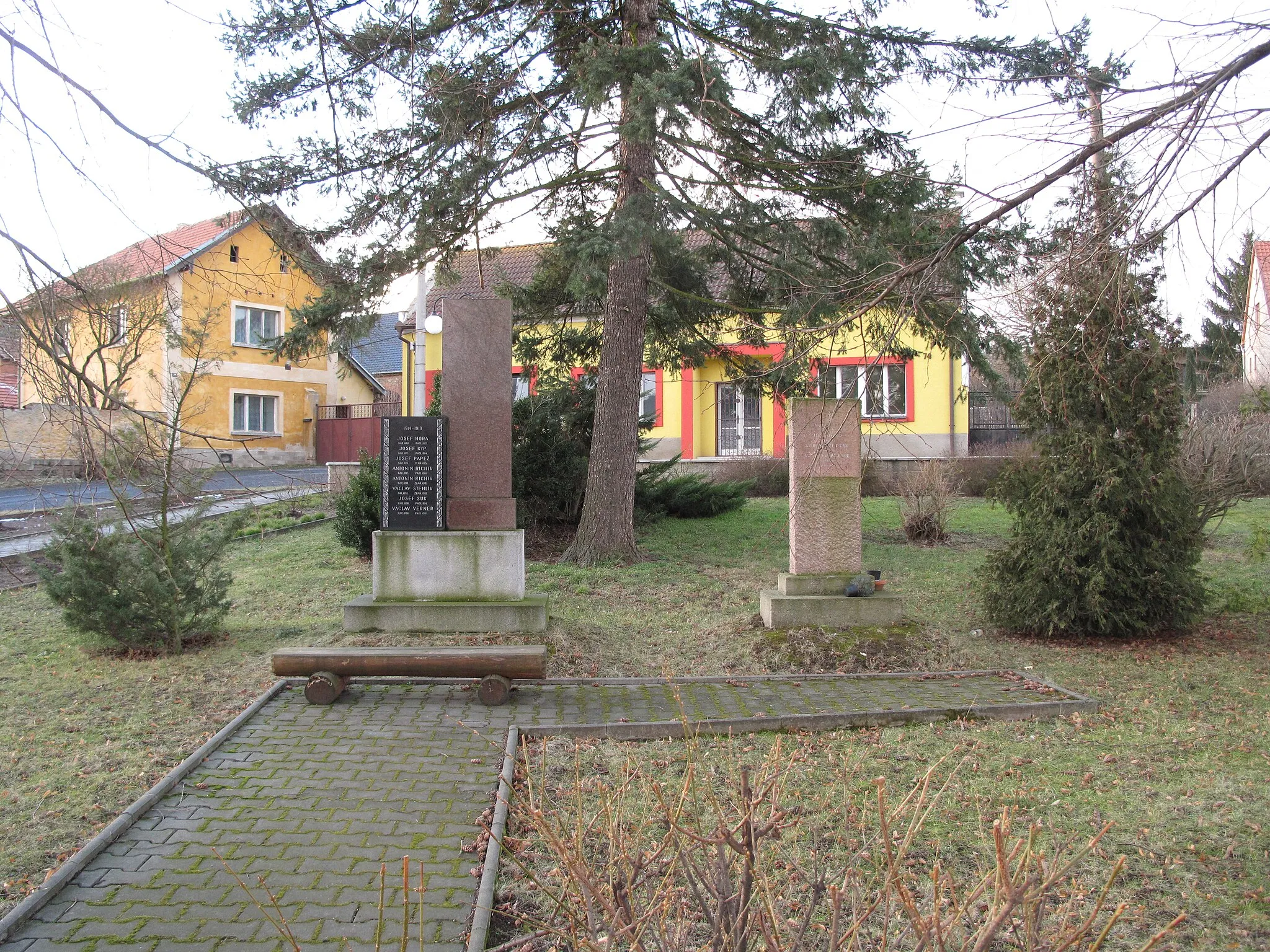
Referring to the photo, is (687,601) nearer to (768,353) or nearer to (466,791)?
(466,791)

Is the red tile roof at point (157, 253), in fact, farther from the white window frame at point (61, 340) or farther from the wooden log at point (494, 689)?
the wooden log at point (494, 689)

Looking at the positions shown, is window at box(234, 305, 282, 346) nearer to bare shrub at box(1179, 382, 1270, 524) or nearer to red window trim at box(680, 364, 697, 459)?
red window trim at box(680, 364, 697, 459)

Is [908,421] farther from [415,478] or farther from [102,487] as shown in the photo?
[102,487]

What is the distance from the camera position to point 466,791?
16.2 ft

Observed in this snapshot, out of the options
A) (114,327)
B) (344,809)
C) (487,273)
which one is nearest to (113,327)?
(114,327)

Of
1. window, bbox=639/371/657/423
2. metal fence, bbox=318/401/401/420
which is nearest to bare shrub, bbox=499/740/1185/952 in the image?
window, bbox=639/371/657/423

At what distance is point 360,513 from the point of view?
42.5 ft

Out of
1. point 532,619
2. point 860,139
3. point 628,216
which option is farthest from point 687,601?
point 860,139

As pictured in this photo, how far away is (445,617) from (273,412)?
26.4 meters

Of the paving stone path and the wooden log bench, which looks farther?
the wooden log bench

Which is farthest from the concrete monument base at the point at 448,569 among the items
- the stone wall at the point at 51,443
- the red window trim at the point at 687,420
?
the red window trim at the point at 687,420

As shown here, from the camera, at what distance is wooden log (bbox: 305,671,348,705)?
21.9 ft

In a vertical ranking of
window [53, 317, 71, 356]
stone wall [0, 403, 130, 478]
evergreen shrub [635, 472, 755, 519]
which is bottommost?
evergreen shrub [635, 472, 755, 519]

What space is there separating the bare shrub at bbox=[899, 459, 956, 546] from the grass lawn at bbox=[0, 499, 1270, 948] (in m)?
0.74
